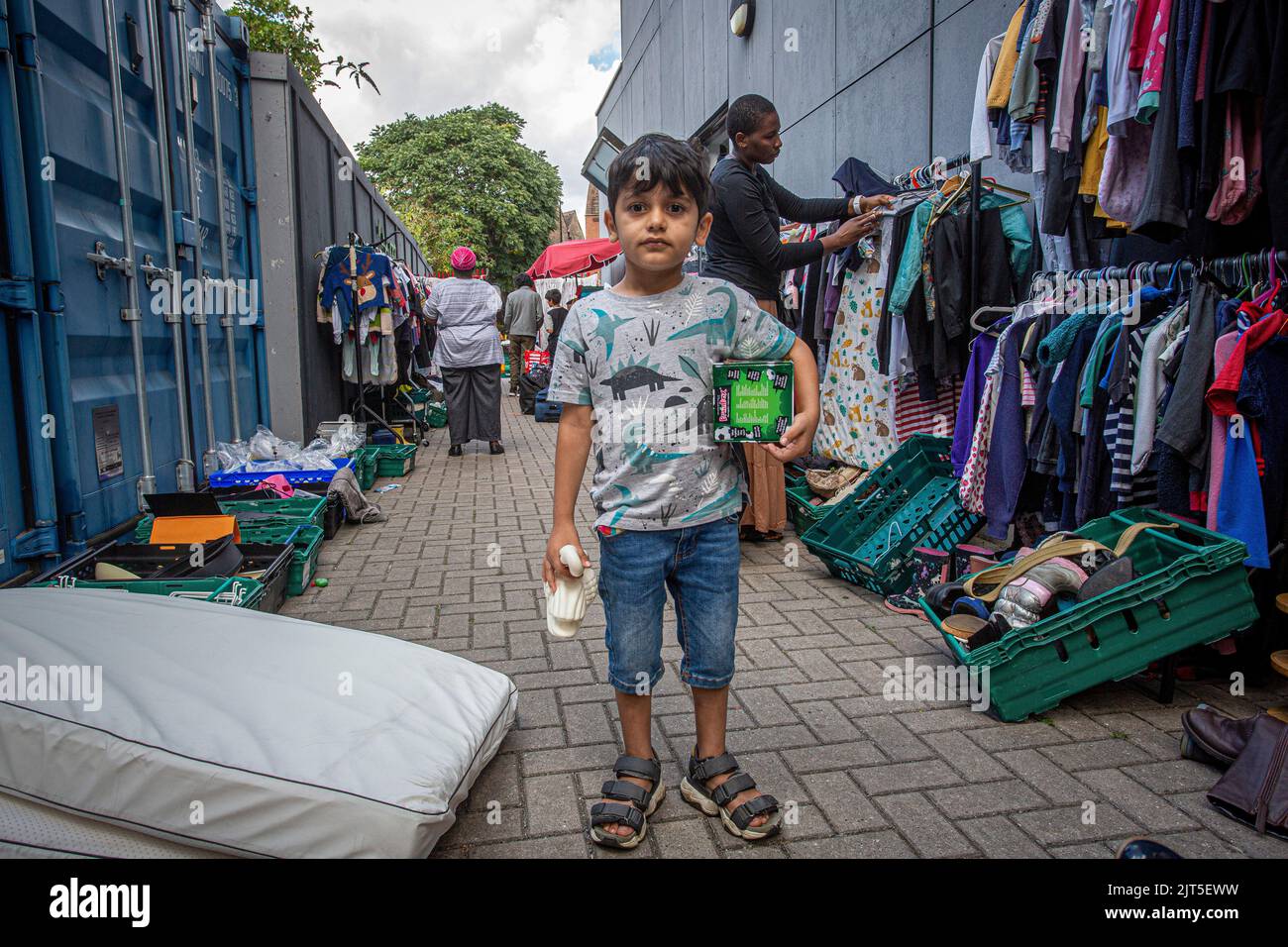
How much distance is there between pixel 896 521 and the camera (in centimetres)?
498

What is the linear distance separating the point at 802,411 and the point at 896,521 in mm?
2841

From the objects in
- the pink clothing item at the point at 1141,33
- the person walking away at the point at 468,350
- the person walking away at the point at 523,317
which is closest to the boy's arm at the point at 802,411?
the pink clothing item at the point at 1141,33

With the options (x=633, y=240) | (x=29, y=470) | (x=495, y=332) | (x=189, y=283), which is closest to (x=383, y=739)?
(x=633, y=240)

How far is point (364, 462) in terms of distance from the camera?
7.91 meters

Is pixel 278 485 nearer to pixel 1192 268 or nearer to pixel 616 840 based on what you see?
pixel 616 840

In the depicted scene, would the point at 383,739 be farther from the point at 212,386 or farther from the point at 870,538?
the point at 212,386

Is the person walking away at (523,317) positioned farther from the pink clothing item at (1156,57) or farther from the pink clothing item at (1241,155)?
the pink clothing item at (1241,155)

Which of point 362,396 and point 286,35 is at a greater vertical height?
point 286,35

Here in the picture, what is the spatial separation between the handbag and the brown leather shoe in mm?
71

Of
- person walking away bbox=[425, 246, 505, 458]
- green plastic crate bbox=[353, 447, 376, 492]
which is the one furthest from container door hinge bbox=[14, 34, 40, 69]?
person walking away bbox=[425, 246, 505, 458]

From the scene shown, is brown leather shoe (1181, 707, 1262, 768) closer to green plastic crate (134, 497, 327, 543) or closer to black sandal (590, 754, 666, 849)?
black sandal (590, 754, 666, 849)

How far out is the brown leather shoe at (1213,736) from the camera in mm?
2742

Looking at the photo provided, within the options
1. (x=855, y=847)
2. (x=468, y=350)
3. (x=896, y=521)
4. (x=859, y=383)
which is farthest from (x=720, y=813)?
(x=468, y=350)

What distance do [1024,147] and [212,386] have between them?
18.2 ft
